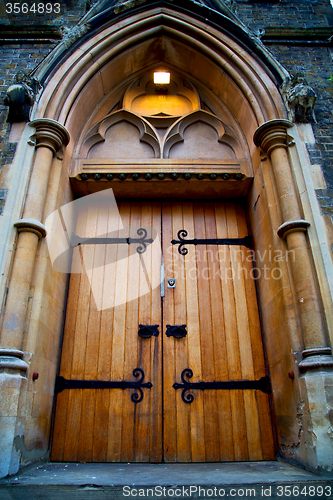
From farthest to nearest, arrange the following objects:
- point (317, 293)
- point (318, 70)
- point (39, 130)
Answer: point (318, 70) < point (39, 130) < point (317, 293)

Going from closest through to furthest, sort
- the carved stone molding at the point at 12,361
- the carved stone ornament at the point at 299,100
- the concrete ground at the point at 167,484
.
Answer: the concrete ground at the point at 167,484
the carved stone molding at the point at 12,361
the carved stone ornament at the point at 299,100

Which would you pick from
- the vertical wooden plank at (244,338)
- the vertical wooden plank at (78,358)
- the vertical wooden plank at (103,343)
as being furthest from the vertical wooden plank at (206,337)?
the vertical wooden plank at (78,358)

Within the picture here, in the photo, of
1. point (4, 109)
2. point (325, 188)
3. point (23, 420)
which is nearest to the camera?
point (23, 420)

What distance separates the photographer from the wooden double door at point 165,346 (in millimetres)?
3035

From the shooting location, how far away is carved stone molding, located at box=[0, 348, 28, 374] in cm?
248

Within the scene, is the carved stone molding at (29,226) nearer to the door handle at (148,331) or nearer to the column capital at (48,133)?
the column capital at (48,133)

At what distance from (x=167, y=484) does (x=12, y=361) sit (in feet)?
4.36

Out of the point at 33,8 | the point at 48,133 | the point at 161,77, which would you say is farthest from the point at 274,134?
the point at 33,8

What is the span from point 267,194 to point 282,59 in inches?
73.6

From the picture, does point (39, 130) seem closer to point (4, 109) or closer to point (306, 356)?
point (4, 109)

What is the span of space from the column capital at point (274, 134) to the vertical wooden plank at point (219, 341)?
3.09 ft

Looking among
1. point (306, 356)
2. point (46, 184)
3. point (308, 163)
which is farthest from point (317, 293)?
point (46, 184)

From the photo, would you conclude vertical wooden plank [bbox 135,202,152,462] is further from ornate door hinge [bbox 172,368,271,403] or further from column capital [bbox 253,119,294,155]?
column capital [bbox 253,119,294,155]

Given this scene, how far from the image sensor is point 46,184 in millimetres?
3270
